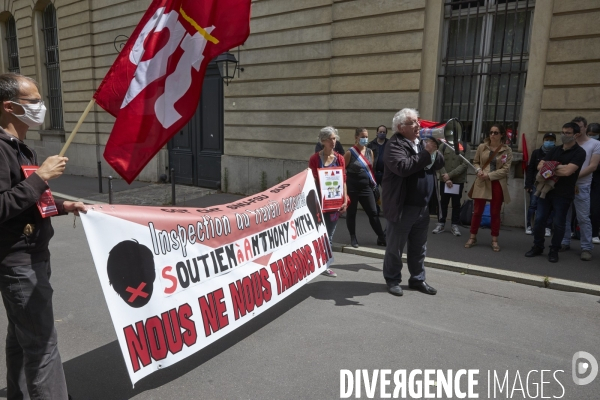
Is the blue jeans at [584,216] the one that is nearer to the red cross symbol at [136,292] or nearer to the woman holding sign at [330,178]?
the woman holding sign at [330,178]

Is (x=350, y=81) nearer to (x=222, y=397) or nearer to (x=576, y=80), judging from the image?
(x=576, y=80)

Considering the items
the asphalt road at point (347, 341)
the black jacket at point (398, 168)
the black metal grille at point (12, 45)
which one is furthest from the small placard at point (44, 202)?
the black metal grille at point (12, 45)

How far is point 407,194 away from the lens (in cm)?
446

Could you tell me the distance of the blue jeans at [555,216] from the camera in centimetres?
577

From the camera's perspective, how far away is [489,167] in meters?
6.51

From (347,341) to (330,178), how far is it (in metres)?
2.29

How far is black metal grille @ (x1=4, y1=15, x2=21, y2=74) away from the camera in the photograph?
1980 cm

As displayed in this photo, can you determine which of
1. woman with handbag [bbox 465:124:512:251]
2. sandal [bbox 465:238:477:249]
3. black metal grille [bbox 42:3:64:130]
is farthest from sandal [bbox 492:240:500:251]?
black metal grille [bbox 42:3:64:130]

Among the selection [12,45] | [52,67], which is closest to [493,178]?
[52,67]

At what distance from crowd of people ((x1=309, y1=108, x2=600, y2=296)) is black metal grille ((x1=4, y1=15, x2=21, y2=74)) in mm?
19396

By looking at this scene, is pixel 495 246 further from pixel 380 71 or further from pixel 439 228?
pixel 380 71

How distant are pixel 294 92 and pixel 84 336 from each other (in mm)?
7920

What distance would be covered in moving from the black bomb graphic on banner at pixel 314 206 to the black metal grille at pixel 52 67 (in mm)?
17017

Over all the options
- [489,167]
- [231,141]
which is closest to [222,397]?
[489,167]
